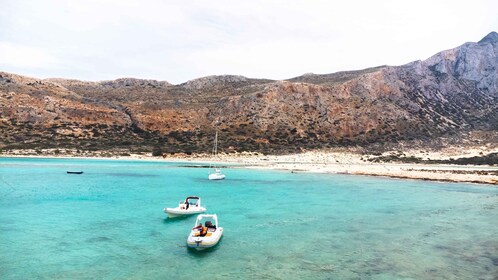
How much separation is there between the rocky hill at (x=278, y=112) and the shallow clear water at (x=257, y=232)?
63.0m

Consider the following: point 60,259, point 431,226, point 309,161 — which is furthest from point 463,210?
point 309,161

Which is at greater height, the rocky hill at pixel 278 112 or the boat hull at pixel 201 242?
the rocky hill at pixel 278 112

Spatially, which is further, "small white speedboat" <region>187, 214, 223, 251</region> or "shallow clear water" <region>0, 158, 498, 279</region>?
"small white speedboat" <region>187, 214, 223, 251</region>

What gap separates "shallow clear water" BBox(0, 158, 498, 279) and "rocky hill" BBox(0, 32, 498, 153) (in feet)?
207

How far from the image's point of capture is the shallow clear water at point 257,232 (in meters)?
19.8

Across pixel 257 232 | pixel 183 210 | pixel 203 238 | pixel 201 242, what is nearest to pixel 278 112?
pixel 183 210

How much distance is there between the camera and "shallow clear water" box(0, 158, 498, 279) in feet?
65.0

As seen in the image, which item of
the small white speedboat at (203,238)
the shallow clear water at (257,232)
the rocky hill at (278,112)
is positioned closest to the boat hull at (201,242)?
the small white speedboat at (203,238)

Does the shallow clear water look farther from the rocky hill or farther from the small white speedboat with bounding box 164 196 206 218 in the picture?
the rocky hill

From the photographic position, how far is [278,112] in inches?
5138

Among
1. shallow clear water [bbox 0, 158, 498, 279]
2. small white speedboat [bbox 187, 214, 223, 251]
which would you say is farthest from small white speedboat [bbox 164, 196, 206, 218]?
small white speedboat [bbox 187, 214, 223, 251]

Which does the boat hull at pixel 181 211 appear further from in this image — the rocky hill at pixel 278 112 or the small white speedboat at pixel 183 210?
the rocky hill at pixel 278 112

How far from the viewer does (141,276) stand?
1847 centimetres

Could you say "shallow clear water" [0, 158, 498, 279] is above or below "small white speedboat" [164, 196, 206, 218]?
below
